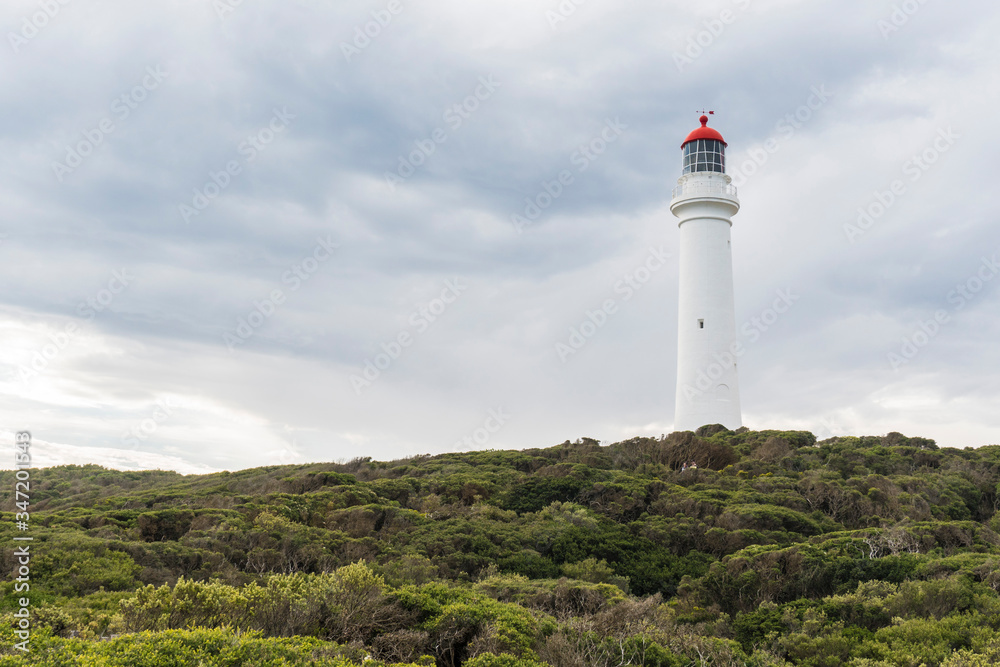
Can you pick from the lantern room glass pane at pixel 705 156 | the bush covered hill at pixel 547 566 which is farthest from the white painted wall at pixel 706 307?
the bush covered hill at pixel 547 566

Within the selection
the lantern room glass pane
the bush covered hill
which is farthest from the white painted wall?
the bush covered hill

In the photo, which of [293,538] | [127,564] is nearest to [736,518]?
[293,538]

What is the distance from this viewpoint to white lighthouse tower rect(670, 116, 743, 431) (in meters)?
26.6

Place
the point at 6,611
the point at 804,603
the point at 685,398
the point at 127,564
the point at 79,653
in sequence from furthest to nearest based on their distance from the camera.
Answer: the point at 685,398 → the point at 127,564 → the point at 804,603 → the point at 6,611 → the point at 79,653

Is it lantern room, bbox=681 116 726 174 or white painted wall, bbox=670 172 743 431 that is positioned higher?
lantern room, bbox=681 116 726 174

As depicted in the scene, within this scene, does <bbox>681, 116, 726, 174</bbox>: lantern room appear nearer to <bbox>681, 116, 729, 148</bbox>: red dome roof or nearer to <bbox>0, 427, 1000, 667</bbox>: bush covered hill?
<bbox>681, 116, 729, 148</bbox>: red dome roof

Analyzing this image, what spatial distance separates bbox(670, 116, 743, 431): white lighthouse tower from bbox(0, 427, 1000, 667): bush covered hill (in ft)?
17.7

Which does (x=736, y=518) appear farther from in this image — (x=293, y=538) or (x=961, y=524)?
(x=293, y=538)

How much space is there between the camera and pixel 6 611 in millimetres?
7797

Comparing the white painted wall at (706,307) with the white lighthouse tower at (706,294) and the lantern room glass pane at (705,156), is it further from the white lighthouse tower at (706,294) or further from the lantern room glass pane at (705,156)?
the lantern room glass pane at (705,156)

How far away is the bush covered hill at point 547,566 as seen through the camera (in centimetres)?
729

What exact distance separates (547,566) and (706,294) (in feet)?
57.3

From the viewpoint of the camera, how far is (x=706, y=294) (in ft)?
88.6

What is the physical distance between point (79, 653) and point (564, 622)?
478 centimetres
